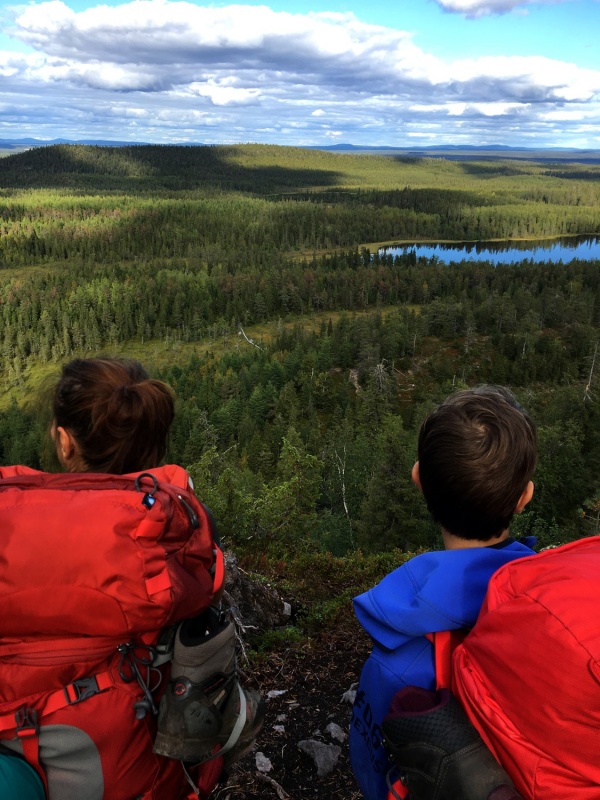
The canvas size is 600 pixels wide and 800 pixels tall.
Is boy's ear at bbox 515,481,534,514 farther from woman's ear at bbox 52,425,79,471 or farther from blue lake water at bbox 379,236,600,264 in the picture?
blue lake water at bbox 379,236,600,264

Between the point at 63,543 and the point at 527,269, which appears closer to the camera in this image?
the point at 63,543

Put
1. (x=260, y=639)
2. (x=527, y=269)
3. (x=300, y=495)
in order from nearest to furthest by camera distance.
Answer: (x=260, y=639) → (x=300, y=495) → (x=527, y=269)

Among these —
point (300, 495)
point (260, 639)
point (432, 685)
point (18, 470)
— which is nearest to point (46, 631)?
point (18, 470)

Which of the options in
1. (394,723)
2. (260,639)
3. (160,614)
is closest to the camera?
(394,723)

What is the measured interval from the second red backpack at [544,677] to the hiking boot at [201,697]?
3.65ft

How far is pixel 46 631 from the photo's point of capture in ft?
7.29

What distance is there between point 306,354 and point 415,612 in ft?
244

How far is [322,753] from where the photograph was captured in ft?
15.5

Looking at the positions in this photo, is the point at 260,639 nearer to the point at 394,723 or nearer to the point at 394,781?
the point at 394,781

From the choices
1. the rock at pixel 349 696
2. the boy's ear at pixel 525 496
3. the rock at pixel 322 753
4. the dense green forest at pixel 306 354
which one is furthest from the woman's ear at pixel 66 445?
the rock at pixel 349 696

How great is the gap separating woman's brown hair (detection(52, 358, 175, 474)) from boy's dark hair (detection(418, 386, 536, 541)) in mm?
1423

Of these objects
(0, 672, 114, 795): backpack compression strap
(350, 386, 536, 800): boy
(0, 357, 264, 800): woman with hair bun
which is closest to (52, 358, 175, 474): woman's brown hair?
(0, 357, 264, 800): woman with hair bun

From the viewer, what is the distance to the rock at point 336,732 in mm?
4949

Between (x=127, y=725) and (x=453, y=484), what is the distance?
1.75m
